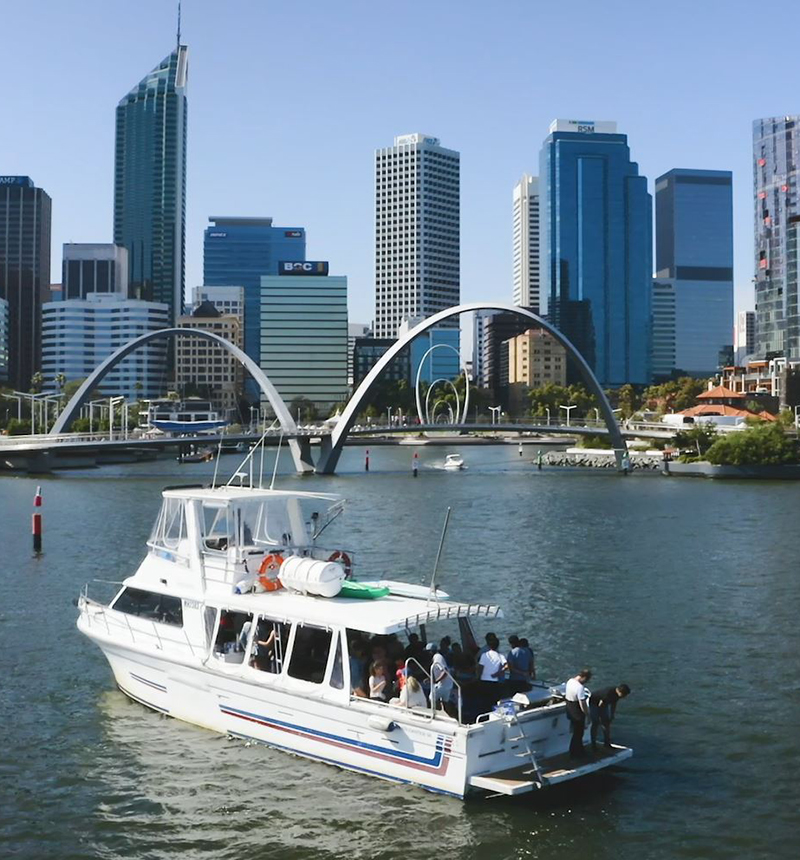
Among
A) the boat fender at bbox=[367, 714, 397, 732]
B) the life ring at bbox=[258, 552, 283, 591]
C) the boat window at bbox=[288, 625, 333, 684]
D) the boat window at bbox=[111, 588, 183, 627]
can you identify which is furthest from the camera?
the boat window at bbox=[111, 588, 183, 627]

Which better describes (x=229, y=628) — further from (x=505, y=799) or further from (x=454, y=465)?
(x=454, y=465)

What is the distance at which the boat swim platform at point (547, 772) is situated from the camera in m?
15.7

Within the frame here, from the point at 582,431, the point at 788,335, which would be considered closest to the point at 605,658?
the point at 582,431

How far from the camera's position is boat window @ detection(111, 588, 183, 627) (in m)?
20.6

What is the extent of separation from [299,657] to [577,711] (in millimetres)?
4737

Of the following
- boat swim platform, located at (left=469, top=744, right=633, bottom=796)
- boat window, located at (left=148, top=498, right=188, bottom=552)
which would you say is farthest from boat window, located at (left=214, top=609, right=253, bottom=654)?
boat swim platform, located at (left=469, top=744, right=633, bottom=796)

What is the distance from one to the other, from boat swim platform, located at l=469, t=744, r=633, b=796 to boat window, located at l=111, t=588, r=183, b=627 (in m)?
7.24

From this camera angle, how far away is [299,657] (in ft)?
59.6

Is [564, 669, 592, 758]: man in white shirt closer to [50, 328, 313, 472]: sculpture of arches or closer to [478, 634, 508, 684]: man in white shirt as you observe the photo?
[478, 634, 508, 684]: man in white shirt

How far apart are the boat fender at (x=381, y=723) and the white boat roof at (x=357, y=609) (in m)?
1.32

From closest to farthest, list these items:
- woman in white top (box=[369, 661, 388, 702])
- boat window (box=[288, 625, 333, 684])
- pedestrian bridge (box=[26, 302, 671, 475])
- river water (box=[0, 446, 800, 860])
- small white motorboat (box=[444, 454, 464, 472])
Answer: river water (box=[0, 446, 800, 860]) → woman in white top (box=[369, 661, 388, 702]) → boat window (box=[288, 625, 333, 684]) → pedestrian bridge (box=[26, 302, 671, 475]) → small white motorboat (box=[444, 454, 464, 472])

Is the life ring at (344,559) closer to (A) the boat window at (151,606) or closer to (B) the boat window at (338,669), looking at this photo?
(A) the boat window at (151,606)

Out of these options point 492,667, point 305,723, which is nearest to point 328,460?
point 305,723

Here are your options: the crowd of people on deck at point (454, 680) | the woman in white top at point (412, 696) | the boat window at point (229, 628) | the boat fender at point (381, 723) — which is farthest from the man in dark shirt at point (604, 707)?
the boat window at point (229, 628)
